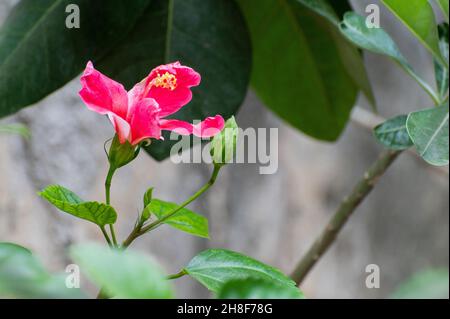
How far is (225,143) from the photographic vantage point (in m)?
0.47

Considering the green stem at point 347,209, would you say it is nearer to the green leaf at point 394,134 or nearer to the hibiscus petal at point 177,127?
the green leaf at point 394,134

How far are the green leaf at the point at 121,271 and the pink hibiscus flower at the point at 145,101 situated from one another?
19 cm

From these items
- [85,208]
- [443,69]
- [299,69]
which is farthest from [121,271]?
[299,69]

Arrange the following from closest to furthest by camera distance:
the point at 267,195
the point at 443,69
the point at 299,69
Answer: the point at 443,69 → the point at 299,69 → the point at 267,195

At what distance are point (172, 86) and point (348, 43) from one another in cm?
48

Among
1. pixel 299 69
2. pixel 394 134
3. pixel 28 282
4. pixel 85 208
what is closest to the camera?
pixel 28 282

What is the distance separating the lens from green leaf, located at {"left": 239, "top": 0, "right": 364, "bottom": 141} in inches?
40.1

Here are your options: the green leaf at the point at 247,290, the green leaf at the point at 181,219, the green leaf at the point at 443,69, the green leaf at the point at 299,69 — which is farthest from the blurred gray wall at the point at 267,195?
the green leaf at the point at 247,290

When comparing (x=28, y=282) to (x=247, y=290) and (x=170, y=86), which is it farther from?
(x=170, y=86)

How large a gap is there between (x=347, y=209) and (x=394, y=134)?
160 millimetres

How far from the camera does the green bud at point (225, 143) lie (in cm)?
47

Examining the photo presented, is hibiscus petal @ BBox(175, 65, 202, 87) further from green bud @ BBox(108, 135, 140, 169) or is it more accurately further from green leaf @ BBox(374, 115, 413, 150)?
green leaf @ BBox(374, 115, 413, 150)

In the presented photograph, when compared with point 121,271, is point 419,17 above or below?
above
